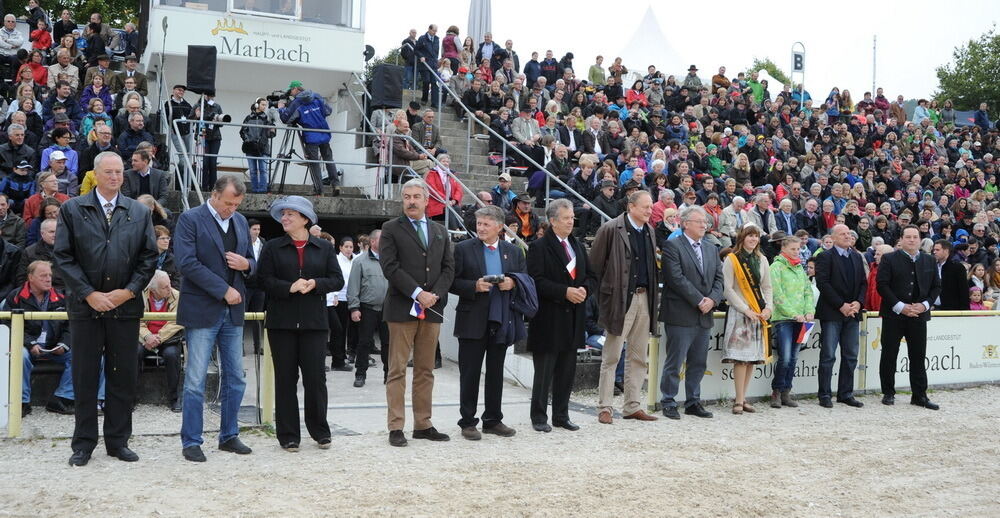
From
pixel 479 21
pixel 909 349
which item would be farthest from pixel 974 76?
pixel 909 349

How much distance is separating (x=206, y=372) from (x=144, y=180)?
587 centimetres

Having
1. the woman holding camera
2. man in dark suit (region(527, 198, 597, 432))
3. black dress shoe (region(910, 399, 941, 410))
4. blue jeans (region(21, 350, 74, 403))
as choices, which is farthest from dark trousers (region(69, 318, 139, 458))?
black dress shoe (region(910, 399, 941, 410))

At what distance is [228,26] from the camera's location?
17.0 metres

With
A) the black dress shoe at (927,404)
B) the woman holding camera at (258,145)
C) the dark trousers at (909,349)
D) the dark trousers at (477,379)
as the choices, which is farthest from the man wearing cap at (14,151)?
the black dress shoe at (927,404)

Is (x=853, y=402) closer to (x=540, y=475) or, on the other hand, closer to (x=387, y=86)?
(x=540, y=475)

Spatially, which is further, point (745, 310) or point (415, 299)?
point (745, 310)

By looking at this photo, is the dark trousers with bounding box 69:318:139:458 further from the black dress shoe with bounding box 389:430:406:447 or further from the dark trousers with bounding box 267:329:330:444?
the black dress shoe with bounding box 389:430:406:447

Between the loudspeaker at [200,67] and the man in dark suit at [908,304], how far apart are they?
957cm

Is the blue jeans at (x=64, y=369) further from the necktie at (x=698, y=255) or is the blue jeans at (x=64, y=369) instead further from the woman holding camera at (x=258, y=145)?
the woman holding camera at (x=258, y=145)

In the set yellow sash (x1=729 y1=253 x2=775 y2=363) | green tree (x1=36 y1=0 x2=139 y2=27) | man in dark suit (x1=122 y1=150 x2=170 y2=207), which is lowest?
yellow sash (x1=729 y1=253 x2=775 y2=363)

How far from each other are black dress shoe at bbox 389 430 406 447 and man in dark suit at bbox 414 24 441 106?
41.9 feet

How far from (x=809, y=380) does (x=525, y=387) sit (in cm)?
302

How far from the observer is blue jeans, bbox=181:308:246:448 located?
6.79 meters

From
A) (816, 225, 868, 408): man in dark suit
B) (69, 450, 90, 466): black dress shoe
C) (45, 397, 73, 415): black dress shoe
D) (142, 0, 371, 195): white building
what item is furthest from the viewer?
(142, 0, 371, 195): white building
